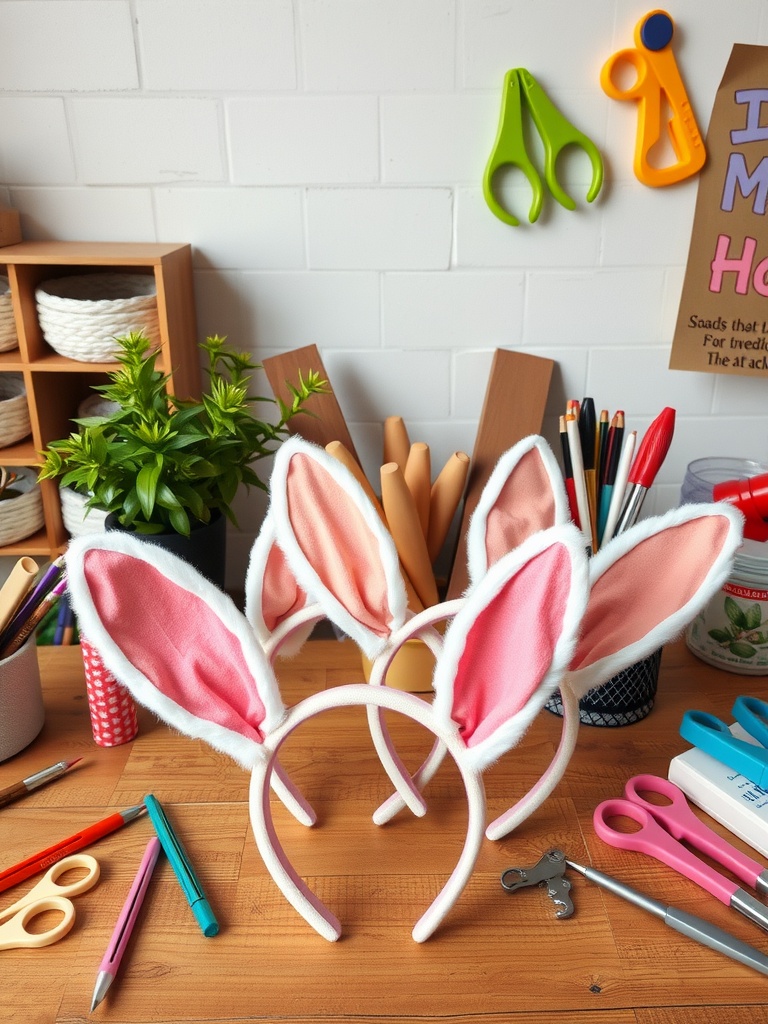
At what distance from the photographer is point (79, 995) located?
463mm

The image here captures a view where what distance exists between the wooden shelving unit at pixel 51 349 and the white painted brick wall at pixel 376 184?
4cm

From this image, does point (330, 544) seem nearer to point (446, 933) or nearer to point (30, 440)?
point (446, 933)

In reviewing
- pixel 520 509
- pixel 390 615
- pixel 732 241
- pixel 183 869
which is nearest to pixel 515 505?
pixel 520 509

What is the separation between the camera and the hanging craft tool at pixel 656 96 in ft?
2.40

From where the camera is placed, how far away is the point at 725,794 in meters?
0.57

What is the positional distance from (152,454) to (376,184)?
0.36 metres

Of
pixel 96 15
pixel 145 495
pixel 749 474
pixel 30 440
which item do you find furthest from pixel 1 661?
pixel 749 474

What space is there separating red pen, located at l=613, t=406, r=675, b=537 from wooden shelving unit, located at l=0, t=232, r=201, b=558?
0.42 m

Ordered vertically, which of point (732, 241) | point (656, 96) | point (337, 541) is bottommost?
point (337, 541)

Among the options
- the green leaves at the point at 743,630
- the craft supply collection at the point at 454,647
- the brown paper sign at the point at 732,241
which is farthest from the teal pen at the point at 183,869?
the brown paper sign at the point at 732,241

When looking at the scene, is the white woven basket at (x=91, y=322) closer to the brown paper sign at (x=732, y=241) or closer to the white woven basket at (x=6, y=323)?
the white woven basket at (x=6, y=323)

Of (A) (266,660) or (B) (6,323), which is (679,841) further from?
(B) (6,323)

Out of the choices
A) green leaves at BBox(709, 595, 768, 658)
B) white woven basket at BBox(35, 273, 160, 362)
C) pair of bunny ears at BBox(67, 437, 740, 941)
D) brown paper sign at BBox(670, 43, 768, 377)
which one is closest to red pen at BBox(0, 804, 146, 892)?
pair of bunny ears at BBox(67, 437, 740, 941)

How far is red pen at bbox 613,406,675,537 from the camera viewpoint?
25.8 inches
